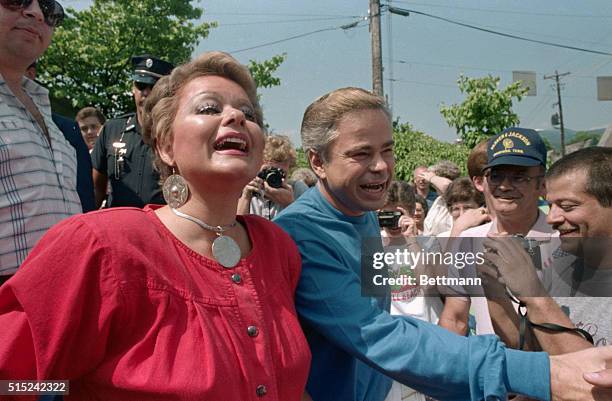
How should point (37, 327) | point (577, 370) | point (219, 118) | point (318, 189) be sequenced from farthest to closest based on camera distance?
point (318, 189), point (219, 118), point (577, 370), point (37, 327)

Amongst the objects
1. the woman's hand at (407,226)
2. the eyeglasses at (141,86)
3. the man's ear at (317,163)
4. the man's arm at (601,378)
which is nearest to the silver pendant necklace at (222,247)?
the man's ear at (317,163)

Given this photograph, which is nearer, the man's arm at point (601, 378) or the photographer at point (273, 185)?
the man's arm at point (601, 378)

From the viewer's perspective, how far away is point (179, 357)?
1316mm

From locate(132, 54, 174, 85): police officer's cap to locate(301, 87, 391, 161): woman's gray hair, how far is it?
160 centimetres

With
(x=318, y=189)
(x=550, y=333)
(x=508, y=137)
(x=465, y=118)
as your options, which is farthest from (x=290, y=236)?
(x=465, y=118)

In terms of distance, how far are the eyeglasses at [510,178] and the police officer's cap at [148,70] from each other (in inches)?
78.8

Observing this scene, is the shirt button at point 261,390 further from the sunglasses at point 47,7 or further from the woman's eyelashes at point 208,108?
the sunglasses at point 47,7

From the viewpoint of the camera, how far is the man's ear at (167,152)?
5.53ft

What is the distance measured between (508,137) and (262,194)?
1.79m

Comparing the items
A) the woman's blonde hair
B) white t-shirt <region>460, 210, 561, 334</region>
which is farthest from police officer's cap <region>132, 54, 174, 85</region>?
white t-shirt <region>460, 210, 561, 334</region>

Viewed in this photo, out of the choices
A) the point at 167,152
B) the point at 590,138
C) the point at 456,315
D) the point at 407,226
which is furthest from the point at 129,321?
the point at 590,138

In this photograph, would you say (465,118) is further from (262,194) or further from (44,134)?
(44,134)

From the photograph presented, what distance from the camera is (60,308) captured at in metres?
1.26

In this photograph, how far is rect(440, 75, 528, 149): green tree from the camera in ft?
46.6
